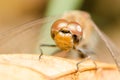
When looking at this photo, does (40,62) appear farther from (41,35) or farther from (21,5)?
(21,5)

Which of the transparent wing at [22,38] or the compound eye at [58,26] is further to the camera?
the transparent wing at [22,38]

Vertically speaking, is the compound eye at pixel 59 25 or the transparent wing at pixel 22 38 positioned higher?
the transparent wing at pixel 22 38

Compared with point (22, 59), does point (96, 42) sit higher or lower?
higher

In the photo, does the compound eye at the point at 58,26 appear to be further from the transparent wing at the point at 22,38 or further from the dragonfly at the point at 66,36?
the transparent wing at the point at 22,38

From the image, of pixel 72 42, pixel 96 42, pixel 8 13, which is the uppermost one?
pixel 8 13

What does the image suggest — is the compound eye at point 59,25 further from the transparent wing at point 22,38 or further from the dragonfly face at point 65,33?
the transparent wing at point 22,38

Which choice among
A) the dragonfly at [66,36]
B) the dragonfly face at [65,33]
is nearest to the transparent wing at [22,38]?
the dragonfly at [66,36]

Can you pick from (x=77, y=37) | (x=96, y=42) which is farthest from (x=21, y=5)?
(x=77, y=37)
